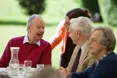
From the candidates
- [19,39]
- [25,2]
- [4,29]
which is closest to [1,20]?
[25,2]

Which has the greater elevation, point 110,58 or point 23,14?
point 110,58

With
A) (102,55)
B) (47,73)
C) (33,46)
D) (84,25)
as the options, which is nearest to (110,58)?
(102,55)

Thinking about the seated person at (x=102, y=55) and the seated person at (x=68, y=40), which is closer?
the seated person at (x=102, y=55)

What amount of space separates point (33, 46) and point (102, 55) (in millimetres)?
1077

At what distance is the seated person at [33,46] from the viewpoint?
5211mm

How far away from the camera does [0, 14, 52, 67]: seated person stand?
5211mm

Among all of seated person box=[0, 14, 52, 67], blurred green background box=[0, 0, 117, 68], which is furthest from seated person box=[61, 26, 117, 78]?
blurred green background box=[0, 0, 117, 68]

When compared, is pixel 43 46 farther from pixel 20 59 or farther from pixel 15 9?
pixel 15 9

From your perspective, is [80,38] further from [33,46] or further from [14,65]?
[14,65]

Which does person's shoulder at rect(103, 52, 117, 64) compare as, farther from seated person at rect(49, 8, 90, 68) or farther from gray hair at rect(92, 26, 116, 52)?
seated person at rect(49, 8, 90, 68)

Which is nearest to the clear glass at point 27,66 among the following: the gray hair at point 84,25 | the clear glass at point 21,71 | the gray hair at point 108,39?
the clear glass at point 21,71

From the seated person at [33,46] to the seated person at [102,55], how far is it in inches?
30.4

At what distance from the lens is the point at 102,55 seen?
439 cm

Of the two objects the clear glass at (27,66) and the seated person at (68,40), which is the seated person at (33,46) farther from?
the seated person at (68,40)
